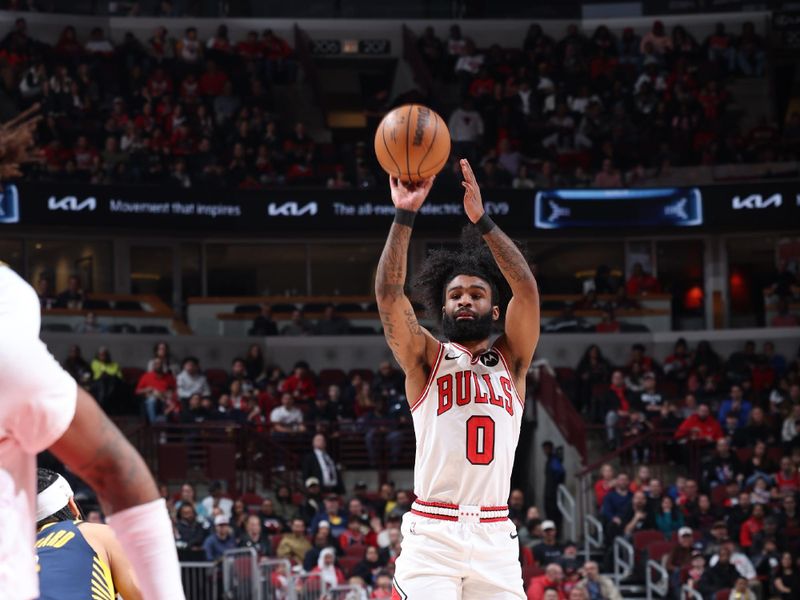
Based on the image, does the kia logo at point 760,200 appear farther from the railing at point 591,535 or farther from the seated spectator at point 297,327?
the railing at point 591,535

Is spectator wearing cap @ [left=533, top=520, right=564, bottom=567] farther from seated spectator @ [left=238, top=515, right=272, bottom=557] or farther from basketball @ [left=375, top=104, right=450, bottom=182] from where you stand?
basketball @ [left=375, top=104, right=450, bottom=182]

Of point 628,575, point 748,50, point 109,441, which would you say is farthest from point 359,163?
point 109,441

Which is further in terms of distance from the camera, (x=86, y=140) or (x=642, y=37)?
(x=642, y=37)

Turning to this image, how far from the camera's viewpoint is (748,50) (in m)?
27.9

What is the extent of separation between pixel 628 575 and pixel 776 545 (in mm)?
1843

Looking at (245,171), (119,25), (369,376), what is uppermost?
(119,25)

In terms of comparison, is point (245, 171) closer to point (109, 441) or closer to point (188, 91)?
point (188, 91)

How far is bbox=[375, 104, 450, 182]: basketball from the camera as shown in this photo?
20.1ft

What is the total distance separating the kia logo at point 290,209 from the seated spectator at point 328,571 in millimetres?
10134

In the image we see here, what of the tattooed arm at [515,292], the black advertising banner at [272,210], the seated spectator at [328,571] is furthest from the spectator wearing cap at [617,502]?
the tattooed arm at [515,292]

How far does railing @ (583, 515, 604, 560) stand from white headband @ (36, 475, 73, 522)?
13.9 m

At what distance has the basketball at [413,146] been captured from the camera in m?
6.12

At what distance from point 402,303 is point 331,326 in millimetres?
18002

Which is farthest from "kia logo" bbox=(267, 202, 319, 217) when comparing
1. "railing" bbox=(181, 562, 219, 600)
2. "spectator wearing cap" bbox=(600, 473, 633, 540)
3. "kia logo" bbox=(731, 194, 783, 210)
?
"railing" bbox=(181, 562, 219, 600)
